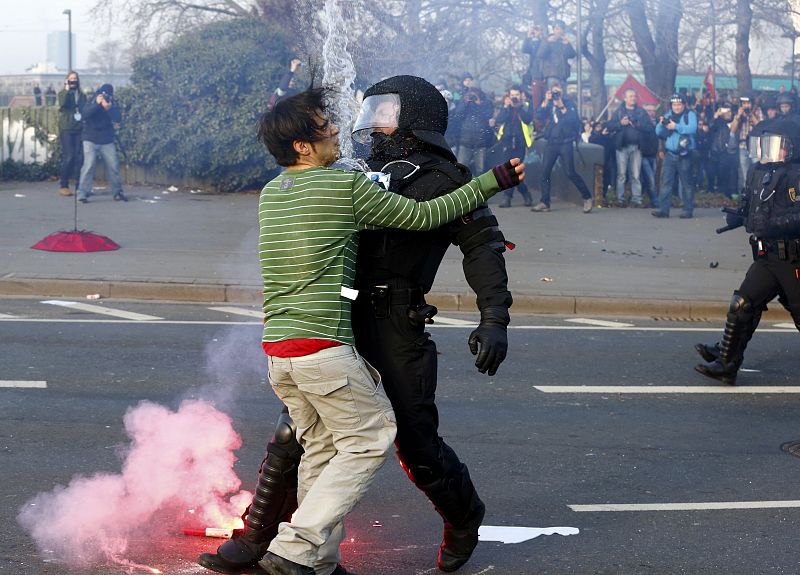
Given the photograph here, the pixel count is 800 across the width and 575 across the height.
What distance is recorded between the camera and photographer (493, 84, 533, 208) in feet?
58.3

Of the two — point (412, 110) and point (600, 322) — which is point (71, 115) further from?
point (412, 110)

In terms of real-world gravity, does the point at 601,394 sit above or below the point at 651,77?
below

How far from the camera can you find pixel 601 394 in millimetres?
7691

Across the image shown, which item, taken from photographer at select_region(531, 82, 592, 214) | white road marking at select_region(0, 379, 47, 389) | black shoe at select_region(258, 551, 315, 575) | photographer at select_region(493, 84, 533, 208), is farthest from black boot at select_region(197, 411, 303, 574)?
photographer at select_region(531, 82, 592, 214)

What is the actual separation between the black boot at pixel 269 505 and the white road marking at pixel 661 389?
372cm

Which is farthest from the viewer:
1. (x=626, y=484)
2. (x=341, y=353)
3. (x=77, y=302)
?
(x=77, y=302)

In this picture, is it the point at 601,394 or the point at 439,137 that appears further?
the point at 601,394

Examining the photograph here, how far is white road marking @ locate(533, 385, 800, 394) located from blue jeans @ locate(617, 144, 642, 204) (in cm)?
1109

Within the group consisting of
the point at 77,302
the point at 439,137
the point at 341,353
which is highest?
the point at 439,137

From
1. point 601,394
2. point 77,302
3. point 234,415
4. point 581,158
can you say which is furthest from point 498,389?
point 581,158

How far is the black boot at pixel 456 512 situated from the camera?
428 centimetres

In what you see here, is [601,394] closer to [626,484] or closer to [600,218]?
[626,484]

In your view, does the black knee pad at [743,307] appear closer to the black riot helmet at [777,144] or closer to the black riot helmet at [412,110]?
the black riot helmet at [777,144]

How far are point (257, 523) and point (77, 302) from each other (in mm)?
7069
